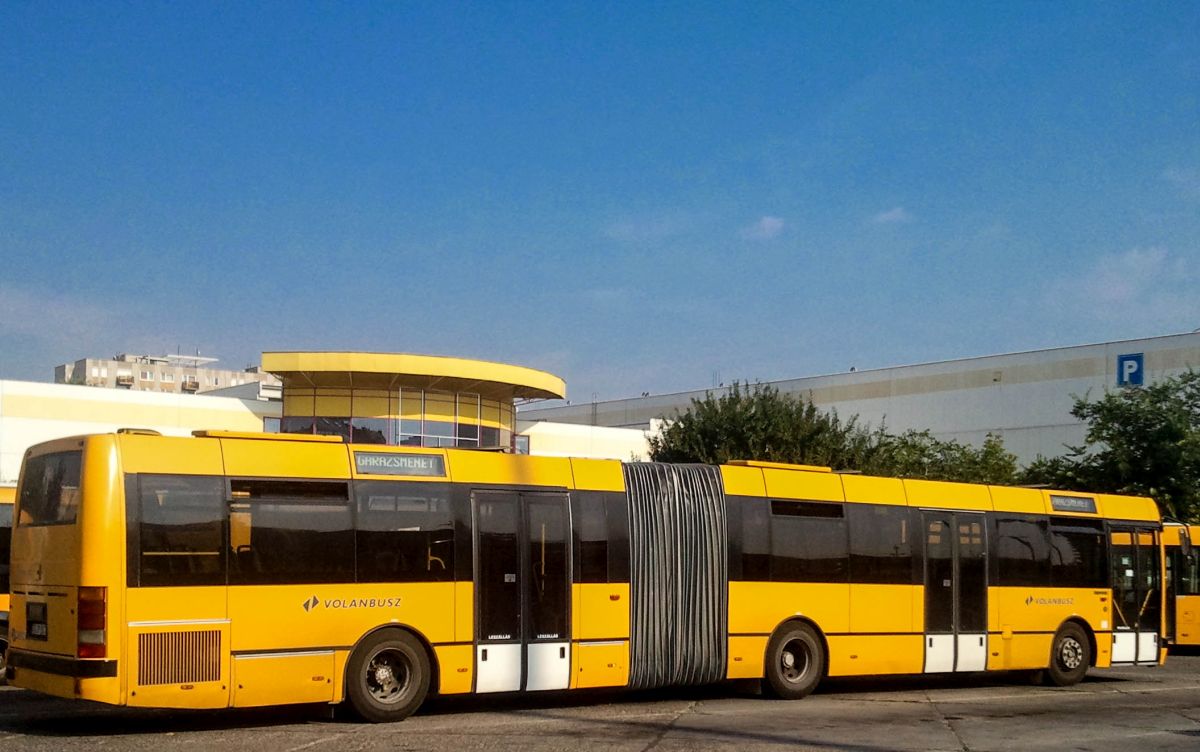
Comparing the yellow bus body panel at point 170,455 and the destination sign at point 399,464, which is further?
the destination sign at point 399,464

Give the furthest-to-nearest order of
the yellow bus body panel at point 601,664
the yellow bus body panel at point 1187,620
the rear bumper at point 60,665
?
1. the yellow bus body panel at point 1187,620
2. the yellow bus body panel at point 601,664
3. the rear bumper at point 60,665

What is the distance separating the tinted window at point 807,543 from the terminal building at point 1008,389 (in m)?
29.6

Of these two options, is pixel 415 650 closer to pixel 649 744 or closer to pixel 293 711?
pixel 293 711

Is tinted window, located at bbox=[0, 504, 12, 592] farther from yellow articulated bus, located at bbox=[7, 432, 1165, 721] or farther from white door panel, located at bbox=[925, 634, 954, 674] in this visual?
white door panel, located at bbox=[925, 634, 954, 674]

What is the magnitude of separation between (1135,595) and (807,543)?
7.39m

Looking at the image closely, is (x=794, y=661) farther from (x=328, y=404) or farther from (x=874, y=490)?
(x=328, y=404)

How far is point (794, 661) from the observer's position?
17.3 metres

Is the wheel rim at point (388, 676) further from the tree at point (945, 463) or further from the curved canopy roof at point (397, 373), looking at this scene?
the curved canopy roof at point (397, 373)

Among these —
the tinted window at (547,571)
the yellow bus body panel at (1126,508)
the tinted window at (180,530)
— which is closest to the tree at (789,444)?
the yellow bus body panel at (1126,508)

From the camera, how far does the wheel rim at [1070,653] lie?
66.4ft

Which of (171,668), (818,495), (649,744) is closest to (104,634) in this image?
(171,668)

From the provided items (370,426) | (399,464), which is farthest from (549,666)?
(370,426)

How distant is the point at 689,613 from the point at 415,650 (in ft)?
12.8

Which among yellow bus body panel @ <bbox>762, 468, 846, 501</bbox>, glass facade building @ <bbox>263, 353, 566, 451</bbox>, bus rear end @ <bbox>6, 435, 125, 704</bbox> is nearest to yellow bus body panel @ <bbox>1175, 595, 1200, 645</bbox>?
yellow bus body panel @ <bbox>762, 468, 846, 501</bbox>
